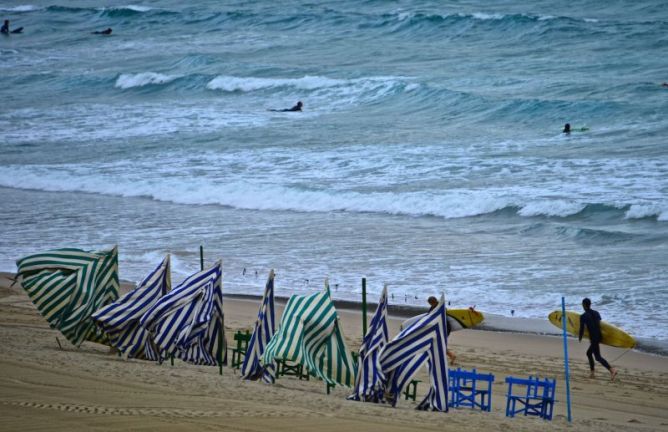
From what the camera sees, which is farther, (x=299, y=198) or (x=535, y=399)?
(x=299, y=198)

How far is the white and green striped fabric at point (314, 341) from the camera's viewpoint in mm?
10367

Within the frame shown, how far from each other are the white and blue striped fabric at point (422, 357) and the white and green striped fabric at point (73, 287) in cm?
374

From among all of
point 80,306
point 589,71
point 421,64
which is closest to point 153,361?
point 80,306

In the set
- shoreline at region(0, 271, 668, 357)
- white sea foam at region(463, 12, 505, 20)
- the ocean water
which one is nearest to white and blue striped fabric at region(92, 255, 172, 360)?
shoreline at region(0, 271, 668, 357)

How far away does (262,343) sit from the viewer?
1096 centimetres

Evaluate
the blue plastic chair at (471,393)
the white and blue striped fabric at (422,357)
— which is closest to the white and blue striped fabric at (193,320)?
the white and blue striped fabric at (422,357)

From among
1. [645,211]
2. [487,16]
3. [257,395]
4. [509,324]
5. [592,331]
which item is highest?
[487,16]

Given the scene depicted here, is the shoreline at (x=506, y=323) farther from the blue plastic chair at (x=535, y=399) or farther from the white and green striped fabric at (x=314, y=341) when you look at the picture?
the white and green striped fabric at (x=314, y=341)

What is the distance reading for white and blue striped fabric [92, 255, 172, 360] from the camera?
11.7m

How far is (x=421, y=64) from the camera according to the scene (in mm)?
38844

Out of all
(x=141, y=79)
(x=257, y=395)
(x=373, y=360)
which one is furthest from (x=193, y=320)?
(x=141, y=79)

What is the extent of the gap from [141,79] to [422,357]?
3188cm

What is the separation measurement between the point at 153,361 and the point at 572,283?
7071 millimetres

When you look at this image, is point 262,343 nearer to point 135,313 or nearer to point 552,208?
point 135,313
